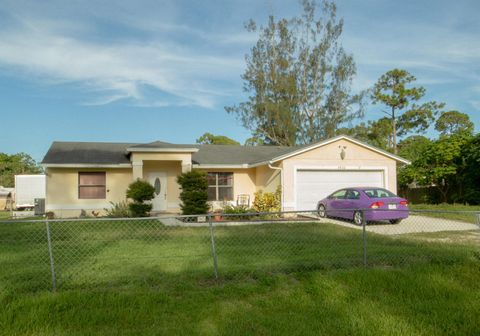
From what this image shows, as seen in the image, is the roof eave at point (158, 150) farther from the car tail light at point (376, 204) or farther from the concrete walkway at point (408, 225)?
the car tail light at point (376, 204)

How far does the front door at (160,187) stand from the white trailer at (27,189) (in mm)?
14383

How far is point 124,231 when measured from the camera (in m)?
12.0

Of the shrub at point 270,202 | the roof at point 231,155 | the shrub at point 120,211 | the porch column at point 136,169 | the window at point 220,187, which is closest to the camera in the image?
the shrub at point 120,211

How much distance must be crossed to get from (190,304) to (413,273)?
3615mm

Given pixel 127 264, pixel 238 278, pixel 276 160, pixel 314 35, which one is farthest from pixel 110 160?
pixel 314 35

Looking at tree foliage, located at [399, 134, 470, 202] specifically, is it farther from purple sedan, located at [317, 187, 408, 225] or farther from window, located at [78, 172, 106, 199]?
window, located at [78, 172, 106, 199]

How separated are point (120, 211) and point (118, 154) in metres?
3.95

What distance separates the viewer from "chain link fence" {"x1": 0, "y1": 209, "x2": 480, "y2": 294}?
21.6 feet

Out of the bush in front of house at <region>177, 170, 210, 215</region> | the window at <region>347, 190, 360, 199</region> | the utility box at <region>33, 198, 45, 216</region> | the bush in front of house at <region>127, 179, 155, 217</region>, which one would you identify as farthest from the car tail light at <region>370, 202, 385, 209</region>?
the utility box at <region>33, 198, 45, 216</region>

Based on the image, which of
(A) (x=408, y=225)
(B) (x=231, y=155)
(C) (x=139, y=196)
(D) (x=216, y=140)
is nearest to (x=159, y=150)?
(C) (x=139, y=196)

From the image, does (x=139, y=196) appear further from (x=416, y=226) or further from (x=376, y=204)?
(x=416, y=226)

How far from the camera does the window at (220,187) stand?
20.6 meters

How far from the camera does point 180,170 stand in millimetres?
20203

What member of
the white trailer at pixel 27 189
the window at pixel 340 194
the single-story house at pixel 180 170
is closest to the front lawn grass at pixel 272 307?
the window at pixel 340 194
